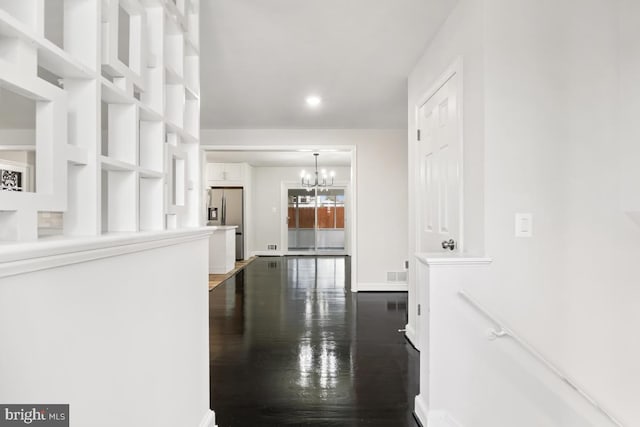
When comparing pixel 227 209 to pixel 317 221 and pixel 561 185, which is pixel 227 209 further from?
pixel 561 185

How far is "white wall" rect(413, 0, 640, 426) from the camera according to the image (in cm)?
186

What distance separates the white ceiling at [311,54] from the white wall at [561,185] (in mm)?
666

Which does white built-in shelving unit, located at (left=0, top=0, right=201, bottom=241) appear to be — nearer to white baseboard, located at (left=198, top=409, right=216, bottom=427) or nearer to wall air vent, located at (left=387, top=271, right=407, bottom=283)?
white baseboard, located at (left=198, top=409, right=216, bottom=427)

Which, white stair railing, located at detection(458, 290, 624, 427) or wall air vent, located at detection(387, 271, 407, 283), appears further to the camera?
wall air vent, located at detection(387, 271, 407, 283)

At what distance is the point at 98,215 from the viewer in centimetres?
96

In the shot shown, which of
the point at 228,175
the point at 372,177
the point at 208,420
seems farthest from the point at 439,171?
the point at 228,175

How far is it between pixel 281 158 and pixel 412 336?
573 centimetres

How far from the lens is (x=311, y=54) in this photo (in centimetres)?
286

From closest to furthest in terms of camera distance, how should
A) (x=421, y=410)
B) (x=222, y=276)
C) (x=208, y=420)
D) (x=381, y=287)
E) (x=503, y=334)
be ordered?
1. (x=503, y=334)
2. (x=208, y=420)
3. (x=421, y=410)
4. (x=381, y=287)
5. (x=222, y=276)

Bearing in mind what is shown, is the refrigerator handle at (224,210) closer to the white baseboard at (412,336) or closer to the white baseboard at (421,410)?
the white baseboard at (412,336)

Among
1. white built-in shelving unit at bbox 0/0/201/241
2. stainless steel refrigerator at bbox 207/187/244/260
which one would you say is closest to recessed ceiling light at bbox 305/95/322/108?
white built-in shelving unit at bbox 0/0/201/241

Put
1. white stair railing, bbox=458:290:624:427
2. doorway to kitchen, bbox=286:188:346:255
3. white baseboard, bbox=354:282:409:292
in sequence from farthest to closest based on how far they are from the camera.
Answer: doorway to kitchen, bbox=286:188:346:255 → white baseboard, bbox=354:282:409:292 → white stair railing, bbox=458:290:624:427

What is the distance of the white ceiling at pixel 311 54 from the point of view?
2254 mm

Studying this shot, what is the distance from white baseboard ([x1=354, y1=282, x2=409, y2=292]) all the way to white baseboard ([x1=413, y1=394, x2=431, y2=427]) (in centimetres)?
322
